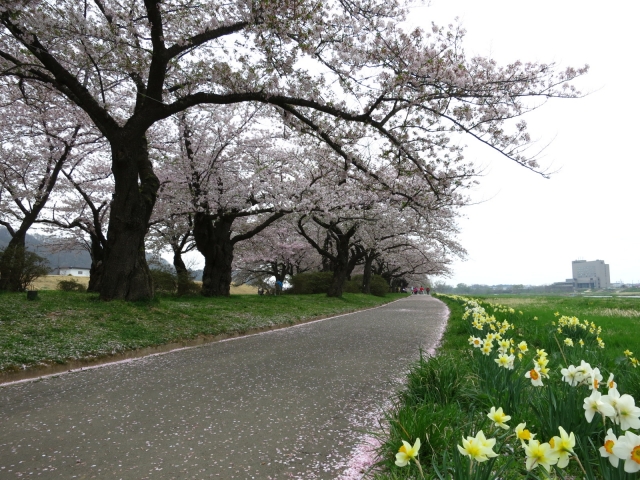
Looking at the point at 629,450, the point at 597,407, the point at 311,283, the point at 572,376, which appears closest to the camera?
the point at 629,450

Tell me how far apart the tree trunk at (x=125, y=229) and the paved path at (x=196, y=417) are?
14.7 feet

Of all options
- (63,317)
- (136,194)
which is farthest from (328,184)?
(63,317)

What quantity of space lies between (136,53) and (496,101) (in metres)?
8.33

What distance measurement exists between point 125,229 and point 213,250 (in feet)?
27.5

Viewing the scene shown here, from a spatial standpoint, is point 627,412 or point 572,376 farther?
point 572,376

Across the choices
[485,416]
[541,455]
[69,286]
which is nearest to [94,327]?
[485,416]

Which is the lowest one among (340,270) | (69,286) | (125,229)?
(69,286)

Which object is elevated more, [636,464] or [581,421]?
[636,464]

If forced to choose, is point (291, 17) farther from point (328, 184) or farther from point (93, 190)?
point (93, 190)

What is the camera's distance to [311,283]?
29.2 metres

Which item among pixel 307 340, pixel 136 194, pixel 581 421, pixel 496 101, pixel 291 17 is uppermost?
pixel 291 17

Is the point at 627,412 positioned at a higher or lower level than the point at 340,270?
lower

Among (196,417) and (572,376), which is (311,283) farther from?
(572,376)

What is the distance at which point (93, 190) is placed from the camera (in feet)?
71.5
